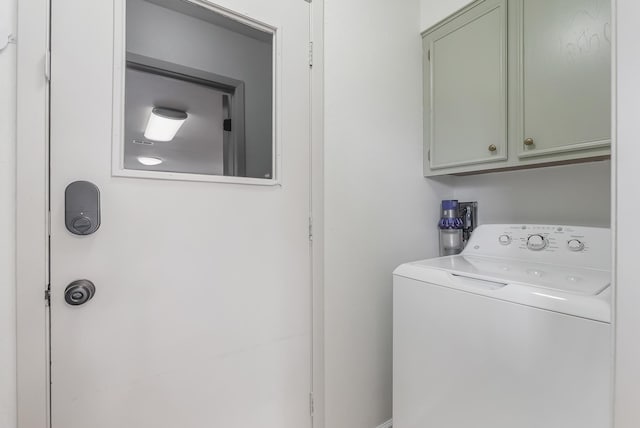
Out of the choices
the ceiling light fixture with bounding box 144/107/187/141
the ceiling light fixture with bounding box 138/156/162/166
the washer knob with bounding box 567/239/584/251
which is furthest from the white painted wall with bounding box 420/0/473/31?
the ceiling light fixture with bounding box 138/156/162/166

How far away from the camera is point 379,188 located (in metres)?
1.42

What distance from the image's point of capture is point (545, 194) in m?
1.40

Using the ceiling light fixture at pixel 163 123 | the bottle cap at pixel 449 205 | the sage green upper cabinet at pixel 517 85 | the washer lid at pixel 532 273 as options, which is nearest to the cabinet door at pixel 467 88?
the sage green upper cabinet at pixel 517 85

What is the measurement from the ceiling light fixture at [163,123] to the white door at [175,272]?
0.10 m

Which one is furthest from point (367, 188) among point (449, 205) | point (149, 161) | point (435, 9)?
point (435, 9)

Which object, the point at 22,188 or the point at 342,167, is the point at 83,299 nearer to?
the point at 22,188

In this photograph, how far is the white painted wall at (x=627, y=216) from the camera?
515mm

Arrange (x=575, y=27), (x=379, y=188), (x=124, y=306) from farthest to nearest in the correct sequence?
(x=379, y=188), (x=575, y=27), (x=124, y=306)

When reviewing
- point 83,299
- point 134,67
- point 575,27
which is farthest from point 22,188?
point 575,27

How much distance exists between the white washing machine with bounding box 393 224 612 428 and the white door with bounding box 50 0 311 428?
45cm

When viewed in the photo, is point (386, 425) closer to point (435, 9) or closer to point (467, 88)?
point (467, 88)

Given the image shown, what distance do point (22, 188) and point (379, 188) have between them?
49.9 inches

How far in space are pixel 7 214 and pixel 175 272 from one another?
43cm

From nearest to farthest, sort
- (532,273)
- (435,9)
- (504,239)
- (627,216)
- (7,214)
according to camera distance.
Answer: (627,216) → (7,214) → (532,273) → (504,239) → (435,9)
